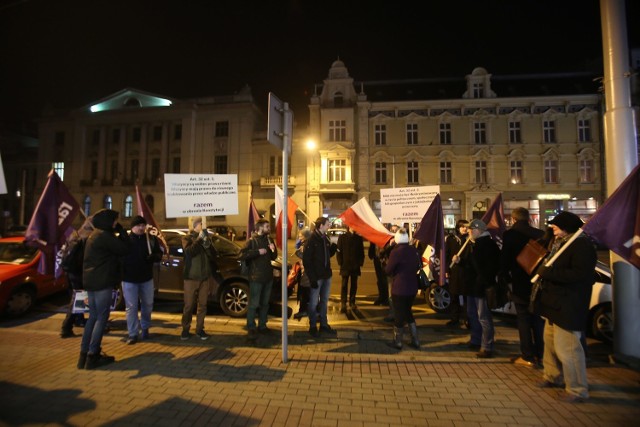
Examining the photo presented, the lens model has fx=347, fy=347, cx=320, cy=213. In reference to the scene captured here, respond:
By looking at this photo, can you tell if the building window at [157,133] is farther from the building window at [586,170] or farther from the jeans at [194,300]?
the building window at [586,170]

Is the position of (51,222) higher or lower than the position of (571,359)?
higher

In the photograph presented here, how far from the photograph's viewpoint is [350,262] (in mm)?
7836

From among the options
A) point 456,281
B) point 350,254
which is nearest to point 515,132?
point 350,254

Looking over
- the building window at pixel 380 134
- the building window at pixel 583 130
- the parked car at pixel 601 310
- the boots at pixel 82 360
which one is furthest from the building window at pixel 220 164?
the parked car at pixel 601 310

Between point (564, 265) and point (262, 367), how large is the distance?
12.6ft

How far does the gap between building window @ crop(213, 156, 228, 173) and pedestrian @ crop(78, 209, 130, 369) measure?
33.3m

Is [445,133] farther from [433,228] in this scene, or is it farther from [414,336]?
[414,336]

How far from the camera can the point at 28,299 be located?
7199 millimetres

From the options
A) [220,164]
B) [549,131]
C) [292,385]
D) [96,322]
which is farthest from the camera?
[220,164]

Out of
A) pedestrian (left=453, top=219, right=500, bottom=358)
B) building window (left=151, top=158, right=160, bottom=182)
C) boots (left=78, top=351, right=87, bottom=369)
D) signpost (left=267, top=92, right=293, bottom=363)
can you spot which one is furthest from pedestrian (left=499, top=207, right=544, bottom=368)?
building window (left=151, top=158, right=160, bottom=182)

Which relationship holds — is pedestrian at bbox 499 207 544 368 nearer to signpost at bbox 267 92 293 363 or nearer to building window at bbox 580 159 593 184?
signpost at bbox 267 92 293 363

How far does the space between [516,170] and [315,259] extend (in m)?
31.6

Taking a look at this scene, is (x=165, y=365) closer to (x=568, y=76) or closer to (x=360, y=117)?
(x=360, y=117)

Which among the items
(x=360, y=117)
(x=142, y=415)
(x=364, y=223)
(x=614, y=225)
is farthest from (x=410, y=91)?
(x=142, y=415)
